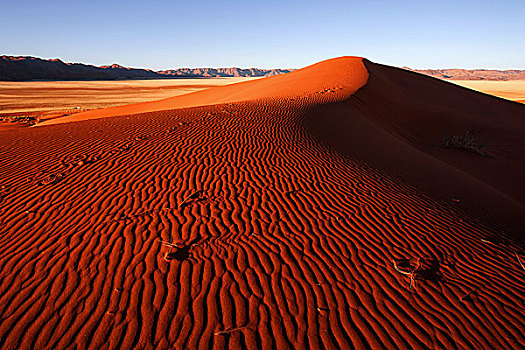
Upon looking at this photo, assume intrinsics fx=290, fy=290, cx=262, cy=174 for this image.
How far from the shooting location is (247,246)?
4.32m

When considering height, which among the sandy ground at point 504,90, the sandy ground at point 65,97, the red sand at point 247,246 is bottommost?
the sandy ground at point 504,90

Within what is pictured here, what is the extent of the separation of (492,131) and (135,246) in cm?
2007

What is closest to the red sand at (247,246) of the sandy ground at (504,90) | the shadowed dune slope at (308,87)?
the shadowed dune slope at (308,87)

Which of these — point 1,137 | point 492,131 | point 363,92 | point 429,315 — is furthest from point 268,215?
point 492,131

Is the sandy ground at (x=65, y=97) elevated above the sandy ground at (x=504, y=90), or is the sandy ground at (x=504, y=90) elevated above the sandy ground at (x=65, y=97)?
the sandy ground at (x=65, y=97)

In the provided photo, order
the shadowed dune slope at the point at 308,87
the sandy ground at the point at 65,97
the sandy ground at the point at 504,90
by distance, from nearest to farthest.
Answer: the shadowed dune slope at the point at 308,87, the sandy ground at the point at 65,97, the sandy ground at the point at 504,90

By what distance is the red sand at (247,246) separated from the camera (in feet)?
10.4

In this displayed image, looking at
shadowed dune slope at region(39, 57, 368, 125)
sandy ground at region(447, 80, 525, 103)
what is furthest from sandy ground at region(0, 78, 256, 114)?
sandy ground at region(447, 80, 525, 103)

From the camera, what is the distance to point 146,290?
11.6 ft

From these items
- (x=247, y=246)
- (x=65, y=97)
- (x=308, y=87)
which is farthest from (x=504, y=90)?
(x=65, y=97)

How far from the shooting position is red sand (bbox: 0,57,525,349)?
3178 millimetres

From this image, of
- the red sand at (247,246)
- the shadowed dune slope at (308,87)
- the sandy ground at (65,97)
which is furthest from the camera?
the sandy ground at (65,97)

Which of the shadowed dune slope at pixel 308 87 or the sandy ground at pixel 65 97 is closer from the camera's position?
the shadowed dune slope at pixel 308 87

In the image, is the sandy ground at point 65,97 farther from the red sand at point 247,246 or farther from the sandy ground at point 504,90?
the sandy ground at point 504,90
